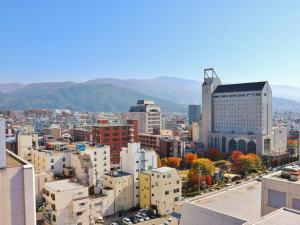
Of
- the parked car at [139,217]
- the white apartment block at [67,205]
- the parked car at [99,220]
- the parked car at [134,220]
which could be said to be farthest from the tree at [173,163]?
the white apartment block at [67,205]

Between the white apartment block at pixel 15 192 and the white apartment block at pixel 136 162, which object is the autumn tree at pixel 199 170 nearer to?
the white apartment block at pixel 136 162

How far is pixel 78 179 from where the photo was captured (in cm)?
2264

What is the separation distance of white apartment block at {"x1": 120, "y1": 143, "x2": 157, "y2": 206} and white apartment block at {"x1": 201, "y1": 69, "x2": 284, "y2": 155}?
24.4 m

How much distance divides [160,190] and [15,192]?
16.6m

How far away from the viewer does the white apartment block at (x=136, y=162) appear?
22.3 metres

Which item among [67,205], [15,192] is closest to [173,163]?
[67,205]

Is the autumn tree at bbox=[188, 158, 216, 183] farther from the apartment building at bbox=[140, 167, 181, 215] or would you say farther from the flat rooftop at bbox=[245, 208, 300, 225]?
the flat rooftop at bbox=[245, 208, 300, 225]

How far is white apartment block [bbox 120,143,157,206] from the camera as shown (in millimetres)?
22312

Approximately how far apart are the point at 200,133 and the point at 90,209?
3575 centimetres

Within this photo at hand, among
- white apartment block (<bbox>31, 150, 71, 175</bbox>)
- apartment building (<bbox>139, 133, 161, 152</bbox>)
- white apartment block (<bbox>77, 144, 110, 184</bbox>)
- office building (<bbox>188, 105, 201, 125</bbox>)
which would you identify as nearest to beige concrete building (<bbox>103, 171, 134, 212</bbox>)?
white apartment block (<bbox>77, 144, 110, 184</bbox>)

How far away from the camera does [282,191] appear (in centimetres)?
1024

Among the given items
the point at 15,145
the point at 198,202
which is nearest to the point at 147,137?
the point at 15,145

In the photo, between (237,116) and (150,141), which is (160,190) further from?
(237,116)

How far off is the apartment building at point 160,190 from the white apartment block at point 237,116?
81.5ft
